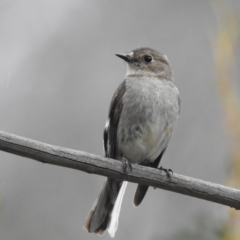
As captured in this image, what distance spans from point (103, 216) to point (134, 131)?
79 cm

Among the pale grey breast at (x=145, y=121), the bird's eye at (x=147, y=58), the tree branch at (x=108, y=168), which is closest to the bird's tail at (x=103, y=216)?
the pale grey breast at (x=145, y=121)

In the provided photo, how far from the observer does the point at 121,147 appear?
523cm

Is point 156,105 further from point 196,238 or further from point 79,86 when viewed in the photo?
point 79,86

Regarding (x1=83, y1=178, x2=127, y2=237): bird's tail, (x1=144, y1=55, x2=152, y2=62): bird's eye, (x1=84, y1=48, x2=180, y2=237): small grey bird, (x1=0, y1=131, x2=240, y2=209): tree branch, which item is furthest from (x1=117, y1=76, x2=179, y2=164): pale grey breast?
(x1=0, y1=131, x2=240, y2=209): tree branch

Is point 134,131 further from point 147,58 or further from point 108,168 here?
point 108,168

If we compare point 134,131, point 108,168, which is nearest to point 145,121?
point 134,131

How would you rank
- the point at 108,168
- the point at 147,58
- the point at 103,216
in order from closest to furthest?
the point at 108,168, the point at 103,216, the point at 147,58

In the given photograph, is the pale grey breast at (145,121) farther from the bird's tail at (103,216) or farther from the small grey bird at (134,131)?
the bird's tail at (103,216)

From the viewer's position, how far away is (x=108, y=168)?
Answer: 392 centimetres

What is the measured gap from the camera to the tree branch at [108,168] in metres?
3.69

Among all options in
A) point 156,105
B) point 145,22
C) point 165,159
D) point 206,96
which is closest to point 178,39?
A: point 145,22

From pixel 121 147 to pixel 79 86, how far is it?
4.51 m

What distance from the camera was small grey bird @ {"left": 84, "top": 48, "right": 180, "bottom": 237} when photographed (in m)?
5.14

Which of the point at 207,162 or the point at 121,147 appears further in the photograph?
the point at 207,162
